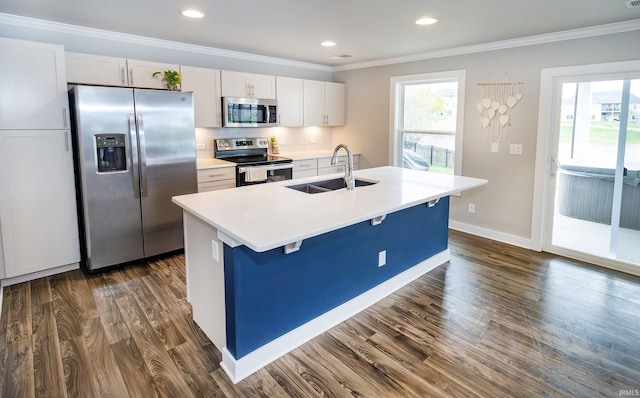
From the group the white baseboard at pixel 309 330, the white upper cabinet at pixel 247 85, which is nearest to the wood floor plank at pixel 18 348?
the white baseboard at pixel 309 330

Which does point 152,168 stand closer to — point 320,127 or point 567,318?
point 320,127

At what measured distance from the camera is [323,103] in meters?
5.84

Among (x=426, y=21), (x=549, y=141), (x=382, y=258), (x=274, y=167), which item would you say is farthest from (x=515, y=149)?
(x=274, y=167)

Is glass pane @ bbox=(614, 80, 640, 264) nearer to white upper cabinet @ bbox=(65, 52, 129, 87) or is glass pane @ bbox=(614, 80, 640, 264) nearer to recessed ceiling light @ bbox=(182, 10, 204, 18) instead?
recessed ceiling light @ bbox=(182, 10, 204, 18)

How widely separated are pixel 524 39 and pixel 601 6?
1137 mm

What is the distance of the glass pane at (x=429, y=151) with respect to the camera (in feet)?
16.6

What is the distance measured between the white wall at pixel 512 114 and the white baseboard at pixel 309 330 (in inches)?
63.6

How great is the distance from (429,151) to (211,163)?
3003 mm

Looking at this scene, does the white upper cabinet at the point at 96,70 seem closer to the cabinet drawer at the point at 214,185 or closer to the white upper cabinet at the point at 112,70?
the white upper cabinet at the point at 112,70

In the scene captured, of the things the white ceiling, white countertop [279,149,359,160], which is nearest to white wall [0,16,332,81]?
the white ceiling

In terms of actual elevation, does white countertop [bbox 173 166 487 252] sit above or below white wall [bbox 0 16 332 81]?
below

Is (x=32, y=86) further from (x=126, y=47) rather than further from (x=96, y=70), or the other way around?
(x=126, y=47)

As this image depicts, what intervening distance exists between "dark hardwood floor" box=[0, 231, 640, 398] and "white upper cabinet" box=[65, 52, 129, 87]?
A: 6.33 feet

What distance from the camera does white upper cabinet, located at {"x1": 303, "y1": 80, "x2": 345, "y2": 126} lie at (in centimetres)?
564
